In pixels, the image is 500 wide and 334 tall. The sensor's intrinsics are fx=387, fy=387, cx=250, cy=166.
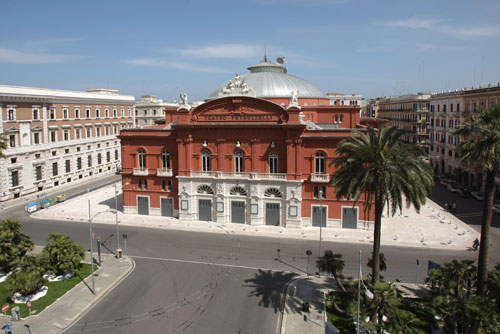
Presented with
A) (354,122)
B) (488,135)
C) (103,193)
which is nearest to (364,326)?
(488,135)

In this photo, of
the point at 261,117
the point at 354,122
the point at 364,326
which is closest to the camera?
the point at 364,326

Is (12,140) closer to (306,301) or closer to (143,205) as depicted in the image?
(143,205)

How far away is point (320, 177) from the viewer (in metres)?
43.0

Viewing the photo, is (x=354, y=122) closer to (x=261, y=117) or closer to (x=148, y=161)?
(x=261, y=117)

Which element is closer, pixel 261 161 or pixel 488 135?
pixel 488 135

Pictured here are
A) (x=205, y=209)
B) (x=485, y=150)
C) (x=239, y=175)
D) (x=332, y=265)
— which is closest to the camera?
(x=485, y=150)

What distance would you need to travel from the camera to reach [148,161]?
159 feet

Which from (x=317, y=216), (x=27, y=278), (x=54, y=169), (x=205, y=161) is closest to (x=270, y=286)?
(x=317, y=216)

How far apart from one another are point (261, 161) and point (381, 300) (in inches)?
1004

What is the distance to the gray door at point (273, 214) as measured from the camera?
44.4 m

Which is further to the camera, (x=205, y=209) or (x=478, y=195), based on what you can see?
(x=478, y=195)

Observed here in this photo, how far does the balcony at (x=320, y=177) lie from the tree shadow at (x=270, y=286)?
13.6 meters

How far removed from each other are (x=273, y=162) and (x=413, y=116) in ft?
200

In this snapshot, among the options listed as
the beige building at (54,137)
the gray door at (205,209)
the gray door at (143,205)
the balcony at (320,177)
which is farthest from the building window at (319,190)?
the beige building at (54,137)
